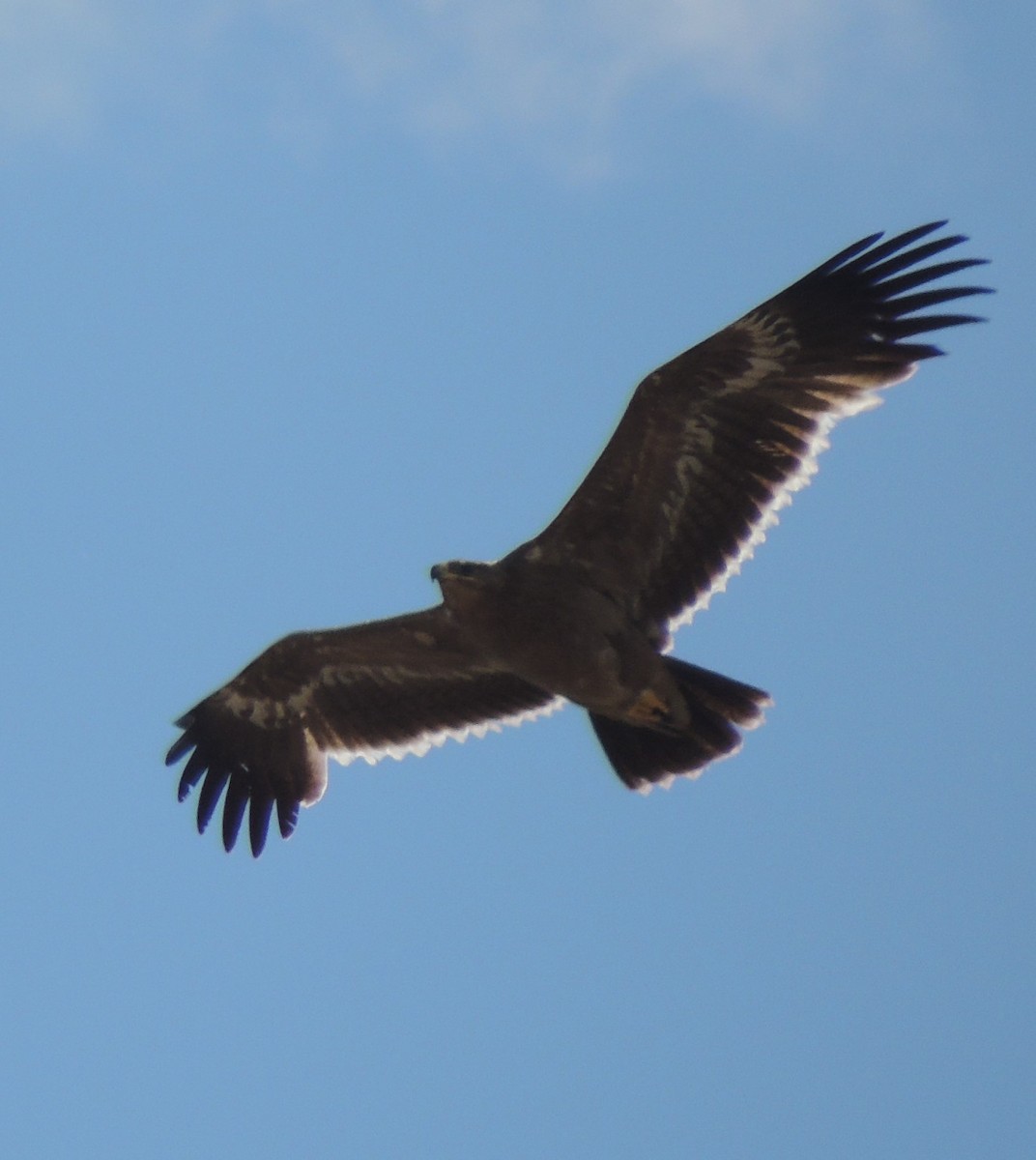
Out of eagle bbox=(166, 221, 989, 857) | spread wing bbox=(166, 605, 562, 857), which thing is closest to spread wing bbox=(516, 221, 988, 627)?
eagle bbox=(166, 221, 989, 857)

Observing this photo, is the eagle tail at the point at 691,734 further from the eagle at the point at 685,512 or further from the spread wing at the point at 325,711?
the spread wing at the point at 325,711

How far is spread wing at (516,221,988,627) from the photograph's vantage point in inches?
406

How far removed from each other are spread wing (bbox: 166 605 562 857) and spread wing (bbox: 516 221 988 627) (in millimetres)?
1088

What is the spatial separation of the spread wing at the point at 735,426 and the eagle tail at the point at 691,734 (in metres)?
Result: 0.37

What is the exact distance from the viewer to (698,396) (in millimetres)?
10523

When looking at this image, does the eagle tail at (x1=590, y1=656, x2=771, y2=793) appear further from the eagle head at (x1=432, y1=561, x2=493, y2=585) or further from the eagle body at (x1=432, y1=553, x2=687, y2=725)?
the eagle head at (x1=432, y1=561, x2=493, y2=585)

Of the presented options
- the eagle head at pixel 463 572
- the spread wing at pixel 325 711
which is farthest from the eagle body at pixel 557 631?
the spread wing at pixel 325 711

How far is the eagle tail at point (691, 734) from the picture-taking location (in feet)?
34.8

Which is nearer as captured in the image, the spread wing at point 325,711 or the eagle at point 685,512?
the eagle at point 685,512

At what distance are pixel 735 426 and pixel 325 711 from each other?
2945 mm

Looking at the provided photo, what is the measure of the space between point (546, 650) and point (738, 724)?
1.06 metres

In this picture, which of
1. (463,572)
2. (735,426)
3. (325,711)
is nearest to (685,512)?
(735,426)

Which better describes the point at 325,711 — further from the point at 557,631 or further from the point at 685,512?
the point at 685,512

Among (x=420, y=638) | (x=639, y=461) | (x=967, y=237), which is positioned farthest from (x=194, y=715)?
(x=967, y=237)
